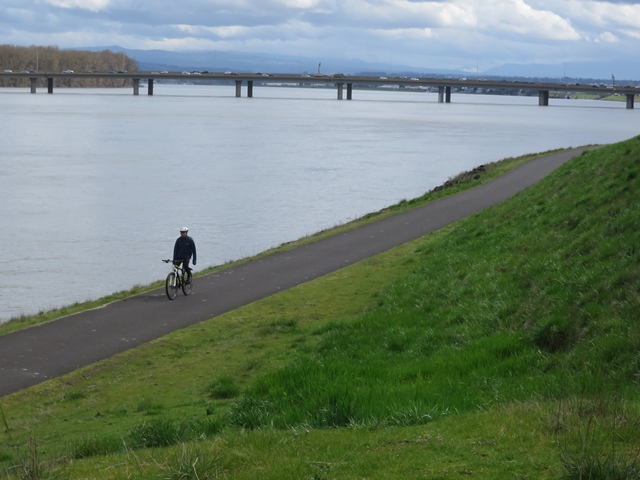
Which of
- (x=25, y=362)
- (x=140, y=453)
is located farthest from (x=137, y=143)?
(x=140, y=453)

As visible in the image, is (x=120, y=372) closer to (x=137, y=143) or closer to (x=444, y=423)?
(x=444, y=423)

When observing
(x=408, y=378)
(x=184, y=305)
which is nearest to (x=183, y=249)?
(x=184, y=305)

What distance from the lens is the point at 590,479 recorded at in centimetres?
622

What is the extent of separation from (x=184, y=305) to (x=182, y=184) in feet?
116

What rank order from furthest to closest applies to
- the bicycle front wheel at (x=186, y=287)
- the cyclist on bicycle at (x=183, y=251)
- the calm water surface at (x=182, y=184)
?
the calm water surface at (x=182, y=184), the cyclist on bicycle at (x=183, y=251), the bicycle front wheel at (x=186, y=287)

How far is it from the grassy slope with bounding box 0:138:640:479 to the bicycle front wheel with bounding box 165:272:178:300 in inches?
77.1

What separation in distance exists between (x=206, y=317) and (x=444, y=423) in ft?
35.1

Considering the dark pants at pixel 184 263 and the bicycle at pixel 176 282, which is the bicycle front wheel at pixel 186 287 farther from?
the dark pants at pixel 184 263

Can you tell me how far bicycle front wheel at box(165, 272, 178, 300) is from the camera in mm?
20234

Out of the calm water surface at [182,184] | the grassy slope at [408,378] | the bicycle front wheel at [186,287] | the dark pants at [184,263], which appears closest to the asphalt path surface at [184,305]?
the bicycle front wheel at [186,287]

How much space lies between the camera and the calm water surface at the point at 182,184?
31.3 meters

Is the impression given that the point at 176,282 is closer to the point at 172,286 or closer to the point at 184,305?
the point at 172,286

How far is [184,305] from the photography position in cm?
1998

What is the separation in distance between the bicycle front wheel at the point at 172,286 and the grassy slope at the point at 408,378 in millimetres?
1957
